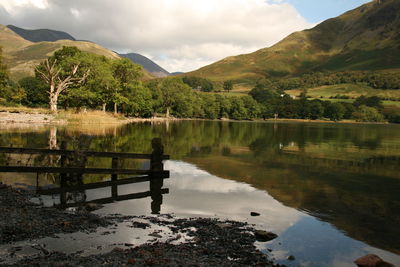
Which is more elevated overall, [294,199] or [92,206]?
[92,206]

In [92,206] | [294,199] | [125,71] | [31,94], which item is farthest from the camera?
[31,94]

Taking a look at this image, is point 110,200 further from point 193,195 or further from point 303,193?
point 303,193

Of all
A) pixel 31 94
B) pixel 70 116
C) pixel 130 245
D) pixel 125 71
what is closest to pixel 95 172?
pixel 130 245

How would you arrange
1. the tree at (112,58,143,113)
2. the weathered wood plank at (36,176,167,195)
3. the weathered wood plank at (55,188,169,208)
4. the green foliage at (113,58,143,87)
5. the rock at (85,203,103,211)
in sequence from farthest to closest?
the green foliage at (113,58,143,87) → the tree at (112,58,143,113) → the weathered wood plank at (36,176,167,195) → the weathered wood plank at (55,188,169,208) → the rock at (85,203,103,211)

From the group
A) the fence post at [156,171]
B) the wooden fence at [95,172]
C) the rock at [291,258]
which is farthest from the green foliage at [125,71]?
the rock at [291,258]

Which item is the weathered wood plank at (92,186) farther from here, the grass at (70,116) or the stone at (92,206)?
the grass at (70,116)

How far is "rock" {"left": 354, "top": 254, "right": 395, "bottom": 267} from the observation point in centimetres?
944

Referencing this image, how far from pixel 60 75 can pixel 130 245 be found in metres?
77.3

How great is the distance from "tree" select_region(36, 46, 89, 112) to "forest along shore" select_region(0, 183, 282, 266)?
63.9 meters

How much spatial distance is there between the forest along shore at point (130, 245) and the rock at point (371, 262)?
2.87 m

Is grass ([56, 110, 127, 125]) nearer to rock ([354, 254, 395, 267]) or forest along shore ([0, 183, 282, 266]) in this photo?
forest along shore ([0, 183, 282, 266])

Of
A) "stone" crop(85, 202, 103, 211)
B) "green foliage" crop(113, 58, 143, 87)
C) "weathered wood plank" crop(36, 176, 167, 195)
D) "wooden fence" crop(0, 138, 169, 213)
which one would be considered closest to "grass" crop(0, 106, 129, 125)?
"green foliage" crop(113, 58, 143, 87)

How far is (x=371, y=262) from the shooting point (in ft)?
31.9

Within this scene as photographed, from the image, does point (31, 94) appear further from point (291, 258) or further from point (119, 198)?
point (291, 258)
